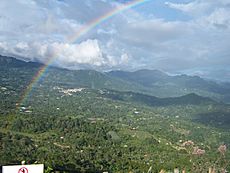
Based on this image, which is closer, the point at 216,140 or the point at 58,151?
the point at 58,151

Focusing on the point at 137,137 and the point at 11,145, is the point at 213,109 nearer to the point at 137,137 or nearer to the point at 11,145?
the point at 137,137

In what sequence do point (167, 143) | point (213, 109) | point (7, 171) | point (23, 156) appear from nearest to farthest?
point (7, 171) < point (23, 156) < point (167, 143) < point (213, 109)

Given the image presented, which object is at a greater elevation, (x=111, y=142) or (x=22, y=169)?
(x=22, y=169)

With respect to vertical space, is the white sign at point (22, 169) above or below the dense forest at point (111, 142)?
above

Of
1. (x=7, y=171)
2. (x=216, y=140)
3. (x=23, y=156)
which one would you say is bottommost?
(x=216, y=140)

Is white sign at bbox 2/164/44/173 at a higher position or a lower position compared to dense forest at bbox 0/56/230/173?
higher

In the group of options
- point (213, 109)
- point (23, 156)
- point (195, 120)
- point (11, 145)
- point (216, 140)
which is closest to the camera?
point (23, 156)

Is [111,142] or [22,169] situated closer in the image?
[22,169]

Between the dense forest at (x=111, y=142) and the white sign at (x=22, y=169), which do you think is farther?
the dense forest at (x=111, y=142)

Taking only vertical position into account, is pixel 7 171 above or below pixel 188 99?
above

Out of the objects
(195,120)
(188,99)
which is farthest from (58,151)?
(188,99)

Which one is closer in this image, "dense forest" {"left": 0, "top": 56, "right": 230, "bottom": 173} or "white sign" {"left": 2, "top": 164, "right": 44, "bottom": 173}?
"white sign" {"left": 2, "top": 164, "right": 44, "bottom": 173}
